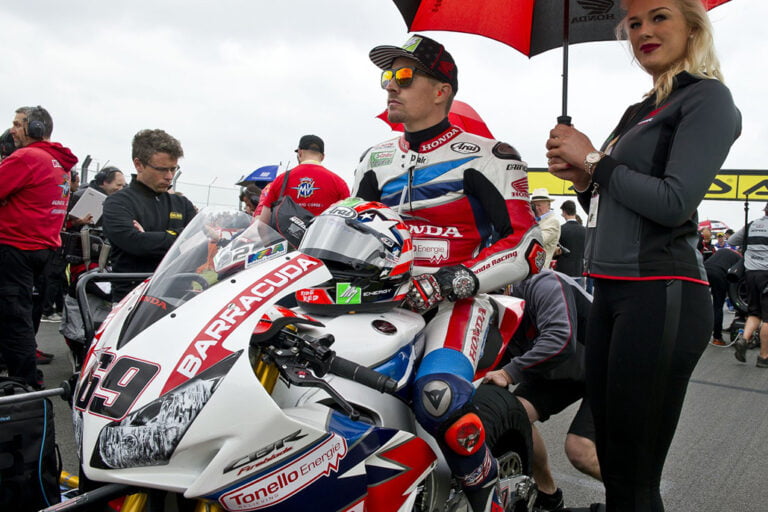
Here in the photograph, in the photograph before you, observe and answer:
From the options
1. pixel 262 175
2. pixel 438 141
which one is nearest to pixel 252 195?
pixel 262 175

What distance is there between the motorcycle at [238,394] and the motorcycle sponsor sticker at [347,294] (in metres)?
0.06

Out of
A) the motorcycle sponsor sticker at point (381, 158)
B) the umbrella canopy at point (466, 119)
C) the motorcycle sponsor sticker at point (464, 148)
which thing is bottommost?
the motorcycle sponsor sticker at point (381, 158)

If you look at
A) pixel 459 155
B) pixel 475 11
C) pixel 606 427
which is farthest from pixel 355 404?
pixel 475 11

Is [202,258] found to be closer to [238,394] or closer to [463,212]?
[238,394]

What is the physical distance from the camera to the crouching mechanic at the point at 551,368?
3006mm

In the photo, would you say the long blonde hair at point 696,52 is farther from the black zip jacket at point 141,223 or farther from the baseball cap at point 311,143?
the baseball cap at point 311,143

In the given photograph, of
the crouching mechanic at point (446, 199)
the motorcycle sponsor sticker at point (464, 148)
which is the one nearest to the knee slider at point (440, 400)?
the crouching mechanic at point (446, 199)

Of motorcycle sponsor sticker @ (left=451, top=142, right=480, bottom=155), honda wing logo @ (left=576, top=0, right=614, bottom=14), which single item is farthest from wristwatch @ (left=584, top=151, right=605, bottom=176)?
honda wing logo @ (left=576, top=0, right=614, bottom=14)

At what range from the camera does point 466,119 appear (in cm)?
642

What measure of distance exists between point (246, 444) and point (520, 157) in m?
1.83

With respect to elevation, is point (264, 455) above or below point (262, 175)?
below

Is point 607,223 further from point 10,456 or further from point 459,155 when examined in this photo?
point 10,456

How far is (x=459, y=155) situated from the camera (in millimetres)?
2760

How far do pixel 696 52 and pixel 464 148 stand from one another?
40.5 inches
